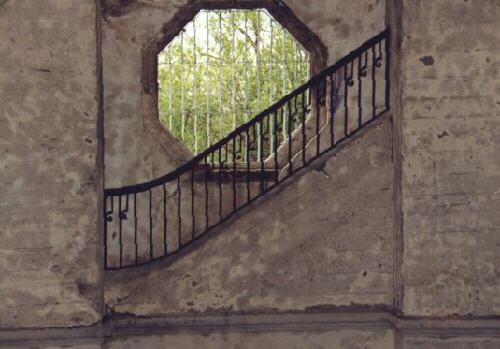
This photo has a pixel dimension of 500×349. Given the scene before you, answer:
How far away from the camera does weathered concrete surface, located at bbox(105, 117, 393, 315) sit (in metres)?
5.46

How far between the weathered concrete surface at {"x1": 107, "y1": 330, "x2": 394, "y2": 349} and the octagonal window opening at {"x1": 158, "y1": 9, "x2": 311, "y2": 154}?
323 cm

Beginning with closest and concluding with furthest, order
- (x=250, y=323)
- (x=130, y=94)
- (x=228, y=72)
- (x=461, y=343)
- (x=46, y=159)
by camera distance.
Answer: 1. (x=46, y=159)
2. (x=461, y=343)
3. (x=250, y=323)
4. (x=130, y=94)
5. (x=228, y=72)

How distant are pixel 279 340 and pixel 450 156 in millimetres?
2049

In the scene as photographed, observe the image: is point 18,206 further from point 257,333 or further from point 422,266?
point 422,266

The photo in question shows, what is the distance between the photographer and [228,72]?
381 inches

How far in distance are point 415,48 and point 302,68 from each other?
348 centimetres

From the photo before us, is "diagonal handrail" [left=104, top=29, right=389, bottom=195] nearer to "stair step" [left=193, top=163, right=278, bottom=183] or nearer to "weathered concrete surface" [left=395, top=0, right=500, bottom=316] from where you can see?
"weathered concrete surface" [left=395, top=0, right=500, bottom=316]

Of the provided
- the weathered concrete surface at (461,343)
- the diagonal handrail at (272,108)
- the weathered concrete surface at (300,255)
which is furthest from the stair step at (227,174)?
the weathered concrete surface at (461,343)

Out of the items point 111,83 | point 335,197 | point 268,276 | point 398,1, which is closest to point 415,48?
point 398,1

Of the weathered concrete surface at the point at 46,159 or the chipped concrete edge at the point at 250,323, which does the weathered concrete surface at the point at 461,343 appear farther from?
the weathered concrete surface at the point at 46,159

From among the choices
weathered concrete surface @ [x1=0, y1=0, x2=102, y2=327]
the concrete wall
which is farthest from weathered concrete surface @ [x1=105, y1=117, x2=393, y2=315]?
the concrete wall

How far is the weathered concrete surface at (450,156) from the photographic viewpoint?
5156 mm

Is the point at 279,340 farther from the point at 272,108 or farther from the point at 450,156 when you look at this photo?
the point at 450,156

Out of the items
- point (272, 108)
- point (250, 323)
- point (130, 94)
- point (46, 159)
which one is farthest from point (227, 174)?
point (46, 159)
